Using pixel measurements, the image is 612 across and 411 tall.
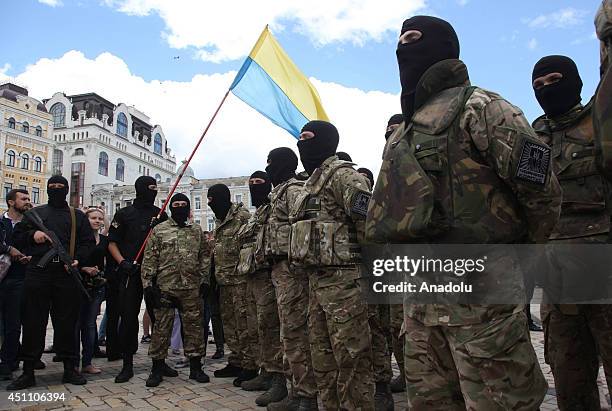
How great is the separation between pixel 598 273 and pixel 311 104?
485 centimetres

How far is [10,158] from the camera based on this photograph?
4634 cm

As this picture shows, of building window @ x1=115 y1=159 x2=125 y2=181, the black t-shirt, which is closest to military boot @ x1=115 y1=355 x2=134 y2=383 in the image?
the black t-shirt

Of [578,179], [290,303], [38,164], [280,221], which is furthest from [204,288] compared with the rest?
[38,164]

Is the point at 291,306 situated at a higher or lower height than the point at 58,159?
lower

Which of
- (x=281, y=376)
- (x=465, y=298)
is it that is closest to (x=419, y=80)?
(x=465, y=298)

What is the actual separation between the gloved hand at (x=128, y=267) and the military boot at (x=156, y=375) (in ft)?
3.39

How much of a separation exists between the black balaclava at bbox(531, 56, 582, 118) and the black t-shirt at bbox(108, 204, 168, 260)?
447 centimetres

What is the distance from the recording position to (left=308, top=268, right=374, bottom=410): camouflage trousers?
3.04 metres

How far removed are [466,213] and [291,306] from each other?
219 centimetres

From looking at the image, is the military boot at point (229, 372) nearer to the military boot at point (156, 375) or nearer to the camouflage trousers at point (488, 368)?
the military boot at point (156, 375)

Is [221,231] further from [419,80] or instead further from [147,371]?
[419,80]

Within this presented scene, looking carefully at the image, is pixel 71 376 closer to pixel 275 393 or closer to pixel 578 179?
pixel 275 393

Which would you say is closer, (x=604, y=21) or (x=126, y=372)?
(x=604, y=21)

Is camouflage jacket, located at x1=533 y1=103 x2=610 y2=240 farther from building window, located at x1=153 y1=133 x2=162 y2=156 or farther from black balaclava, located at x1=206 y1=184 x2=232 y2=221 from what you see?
building window, located at x1=153 y1=133 x2=162 y2=156
